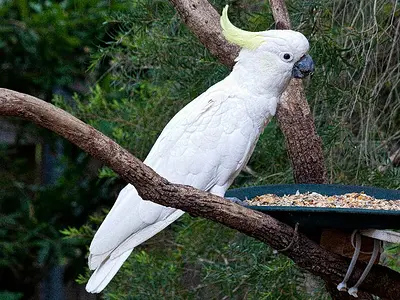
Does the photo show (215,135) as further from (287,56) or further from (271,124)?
(271,124)

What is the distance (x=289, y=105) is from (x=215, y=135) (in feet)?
0.60

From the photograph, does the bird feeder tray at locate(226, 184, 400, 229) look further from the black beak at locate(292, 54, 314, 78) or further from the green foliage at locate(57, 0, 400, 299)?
the green foliage at locate(57, 0, 400, 299)

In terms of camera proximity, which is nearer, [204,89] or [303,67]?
[303,67]

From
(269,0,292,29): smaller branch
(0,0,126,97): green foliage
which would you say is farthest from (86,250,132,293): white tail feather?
(0,0,126,97): green foliage

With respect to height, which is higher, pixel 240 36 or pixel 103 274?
pixel 240 36

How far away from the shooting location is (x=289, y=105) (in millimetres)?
1833

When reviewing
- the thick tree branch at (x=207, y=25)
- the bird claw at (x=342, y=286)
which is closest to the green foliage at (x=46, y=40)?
the thick tree branch at (x=207, y=25)

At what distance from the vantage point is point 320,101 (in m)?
2.13

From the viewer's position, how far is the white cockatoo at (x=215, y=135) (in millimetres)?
1693

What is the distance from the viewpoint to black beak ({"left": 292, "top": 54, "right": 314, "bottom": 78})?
169 centimetres

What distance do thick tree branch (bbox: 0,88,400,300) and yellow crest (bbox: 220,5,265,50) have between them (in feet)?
1.35

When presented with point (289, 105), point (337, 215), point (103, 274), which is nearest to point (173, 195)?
point (337, 215)

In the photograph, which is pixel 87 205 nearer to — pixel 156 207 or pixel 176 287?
pixel 176 287

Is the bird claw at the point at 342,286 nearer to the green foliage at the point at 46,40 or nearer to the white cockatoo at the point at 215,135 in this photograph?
the white cockatoo at the point at 215,135
